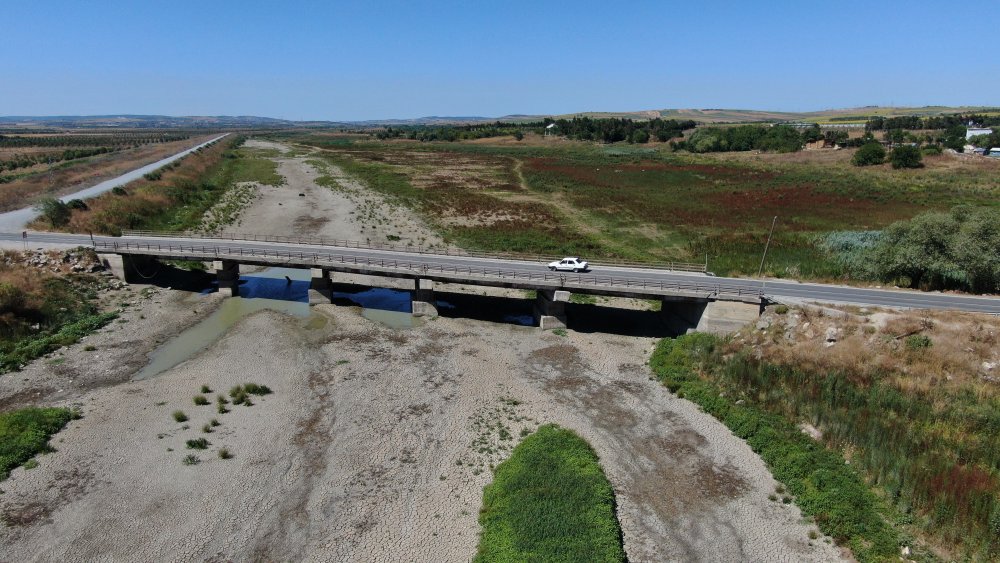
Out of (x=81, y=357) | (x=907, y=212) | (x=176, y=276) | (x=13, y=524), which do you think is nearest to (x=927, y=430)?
(x=13, y=524)

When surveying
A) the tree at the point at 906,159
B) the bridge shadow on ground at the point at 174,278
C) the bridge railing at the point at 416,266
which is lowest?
the bridge shadow on ground at the point at 174,278

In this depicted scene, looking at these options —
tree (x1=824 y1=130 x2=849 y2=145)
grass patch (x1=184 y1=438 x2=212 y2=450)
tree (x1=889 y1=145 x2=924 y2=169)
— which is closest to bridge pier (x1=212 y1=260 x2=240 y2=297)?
grass patch (x1=184 y1=438 x2=212 y2=450)

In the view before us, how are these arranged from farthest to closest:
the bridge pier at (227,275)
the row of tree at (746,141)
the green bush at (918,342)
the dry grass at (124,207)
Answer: the row of tree at (746,141), the dry grass at (124,207), the bridge pier at (227,275), the green bush at (918,342)

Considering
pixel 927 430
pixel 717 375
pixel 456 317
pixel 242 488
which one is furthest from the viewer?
pixel 456 317

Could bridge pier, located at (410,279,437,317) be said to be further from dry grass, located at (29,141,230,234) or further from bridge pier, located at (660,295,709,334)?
dry grass, located at (29,141,230,234)

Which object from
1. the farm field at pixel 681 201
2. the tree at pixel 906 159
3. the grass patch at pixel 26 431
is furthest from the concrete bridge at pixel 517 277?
the tree at pixel 906 159

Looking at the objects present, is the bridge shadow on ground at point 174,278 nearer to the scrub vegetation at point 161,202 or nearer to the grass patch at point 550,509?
the scrub vegetation at point 161,202

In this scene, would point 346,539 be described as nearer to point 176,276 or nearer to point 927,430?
point 927,430
